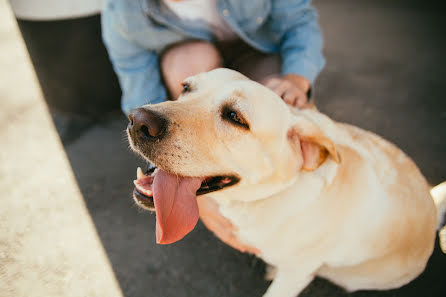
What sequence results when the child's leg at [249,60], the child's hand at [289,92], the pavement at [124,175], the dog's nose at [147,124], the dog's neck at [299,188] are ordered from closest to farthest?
the dog's nose at [147,124] → the dog's neck at [299,188] → the child's hand at [289,92] → the pavement at [124,175] → the child's leg at [249,60]

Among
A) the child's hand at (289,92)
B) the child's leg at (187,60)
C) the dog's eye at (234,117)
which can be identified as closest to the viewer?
the dog's eye at (234,117)

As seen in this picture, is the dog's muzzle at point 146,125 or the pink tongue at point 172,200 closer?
the dog's muzzle at point 146,125

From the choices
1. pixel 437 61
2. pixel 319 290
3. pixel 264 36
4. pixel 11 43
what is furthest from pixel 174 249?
pixel 11 43

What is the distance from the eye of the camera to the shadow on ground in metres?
1.84

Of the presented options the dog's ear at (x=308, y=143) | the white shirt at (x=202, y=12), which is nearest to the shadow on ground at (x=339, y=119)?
the dog's ear at (x=308, y=143)

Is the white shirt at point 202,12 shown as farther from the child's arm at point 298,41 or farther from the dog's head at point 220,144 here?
the dog's head at point 220,144

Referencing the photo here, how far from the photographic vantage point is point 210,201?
1.76 meters

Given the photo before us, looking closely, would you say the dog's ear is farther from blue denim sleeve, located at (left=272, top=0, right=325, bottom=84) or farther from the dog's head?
blue denim sleeve, located at (left=272, top=0, right=325, bottom=84)

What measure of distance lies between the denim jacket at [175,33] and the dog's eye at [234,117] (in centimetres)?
87

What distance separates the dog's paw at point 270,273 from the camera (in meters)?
1.83

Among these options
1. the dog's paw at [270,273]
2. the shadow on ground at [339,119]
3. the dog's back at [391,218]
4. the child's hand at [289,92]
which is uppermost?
the child's hand at [289,92]

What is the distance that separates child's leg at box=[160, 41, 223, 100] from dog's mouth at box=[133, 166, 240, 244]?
2.89 feet

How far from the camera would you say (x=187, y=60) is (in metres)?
1.94

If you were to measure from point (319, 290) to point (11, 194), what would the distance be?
7.43 ft
